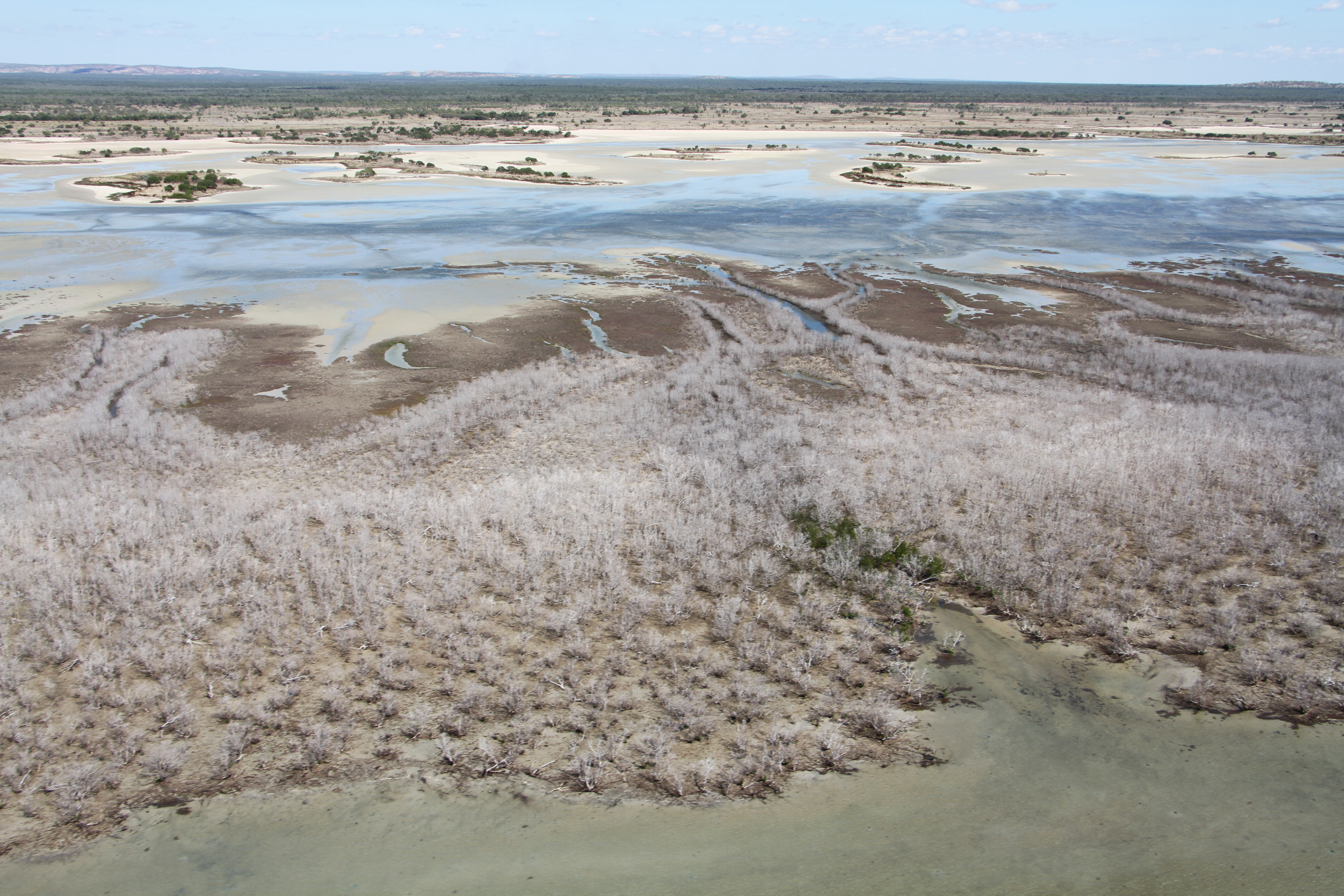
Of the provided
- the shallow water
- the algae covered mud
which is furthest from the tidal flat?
the shallow water

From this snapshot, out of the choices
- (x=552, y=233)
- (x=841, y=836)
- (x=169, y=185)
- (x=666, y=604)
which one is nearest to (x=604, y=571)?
(x=666, y=604)

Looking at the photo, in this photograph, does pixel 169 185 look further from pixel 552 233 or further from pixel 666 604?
pixel 666 604

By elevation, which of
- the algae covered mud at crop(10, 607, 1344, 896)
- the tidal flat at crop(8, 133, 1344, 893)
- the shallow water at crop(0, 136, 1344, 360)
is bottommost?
the algae covered mud at crop(10, 607, 1344, 896)

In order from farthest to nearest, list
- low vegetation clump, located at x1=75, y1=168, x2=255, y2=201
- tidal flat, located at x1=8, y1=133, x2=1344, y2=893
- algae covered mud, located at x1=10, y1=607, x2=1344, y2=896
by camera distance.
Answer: low vegetation clump, located at x1=75, y1=168, x2=255, y2=201 → tidal flat, located at x1=8, y1=133, x2=1344, y2=893 → algae covered mud, located at x1=10, y1=607, x2=1344, y2=896

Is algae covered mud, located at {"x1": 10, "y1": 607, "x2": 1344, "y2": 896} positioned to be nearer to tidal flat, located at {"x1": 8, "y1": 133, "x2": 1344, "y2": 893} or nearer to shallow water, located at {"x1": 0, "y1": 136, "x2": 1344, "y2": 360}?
tidal flat, located at {"x1": 8, "y1": 133, "x2": 1344, "y2": 893}

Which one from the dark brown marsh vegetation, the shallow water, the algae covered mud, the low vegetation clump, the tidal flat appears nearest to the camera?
the algae covered mud

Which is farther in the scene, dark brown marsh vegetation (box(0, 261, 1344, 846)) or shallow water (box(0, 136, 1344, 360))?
shallow water (box(0, 136, 1344, 360))

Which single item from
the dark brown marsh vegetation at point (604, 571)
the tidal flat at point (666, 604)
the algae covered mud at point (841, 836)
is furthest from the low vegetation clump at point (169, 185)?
the algae covered mud at point (841, 836)

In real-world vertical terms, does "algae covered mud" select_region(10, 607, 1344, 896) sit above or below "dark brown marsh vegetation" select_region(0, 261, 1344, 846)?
below
